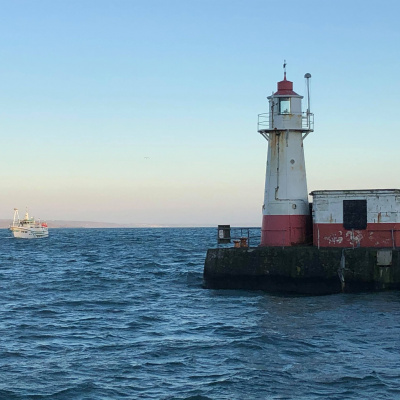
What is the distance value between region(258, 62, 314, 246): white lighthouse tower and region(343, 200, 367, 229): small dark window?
275 cm

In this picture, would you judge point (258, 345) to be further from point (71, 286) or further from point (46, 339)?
point (71, 286)

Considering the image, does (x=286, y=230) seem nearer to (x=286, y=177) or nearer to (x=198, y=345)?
(x=286, y=177)

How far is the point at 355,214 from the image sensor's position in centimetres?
3269

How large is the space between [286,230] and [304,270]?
122 inches

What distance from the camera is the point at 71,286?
3931 cm

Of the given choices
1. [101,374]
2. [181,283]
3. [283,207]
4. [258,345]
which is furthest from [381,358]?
[181,283]

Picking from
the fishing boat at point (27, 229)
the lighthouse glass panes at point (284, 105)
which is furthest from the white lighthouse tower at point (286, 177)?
the fishing boat at point (27, 229)

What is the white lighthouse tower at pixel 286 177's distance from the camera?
3450 centimetres

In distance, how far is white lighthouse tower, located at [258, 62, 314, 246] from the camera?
34500mm

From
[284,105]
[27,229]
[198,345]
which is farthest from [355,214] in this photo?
[27,229]

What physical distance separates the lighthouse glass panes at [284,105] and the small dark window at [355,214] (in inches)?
232

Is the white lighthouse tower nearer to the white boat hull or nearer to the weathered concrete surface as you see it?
the weathered concrete surface

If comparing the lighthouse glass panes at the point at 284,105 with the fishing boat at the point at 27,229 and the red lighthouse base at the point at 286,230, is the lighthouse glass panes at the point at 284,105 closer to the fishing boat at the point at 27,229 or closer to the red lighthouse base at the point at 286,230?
the red lighthouse base at the point at 286,230

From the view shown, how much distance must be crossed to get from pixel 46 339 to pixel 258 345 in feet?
23.9
